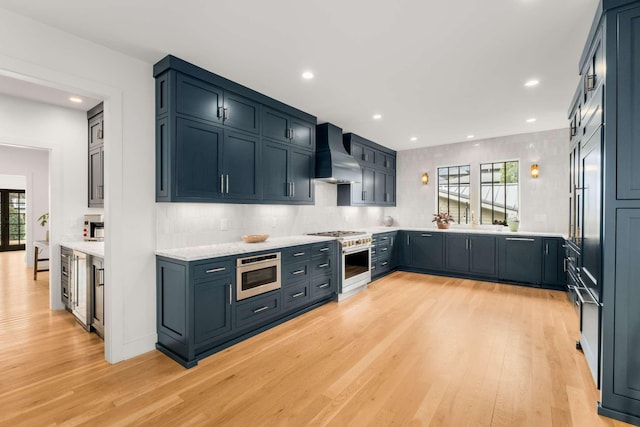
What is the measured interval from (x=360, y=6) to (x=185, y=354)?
3.07 meters

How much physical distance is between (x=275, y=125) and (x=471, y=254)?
427cm

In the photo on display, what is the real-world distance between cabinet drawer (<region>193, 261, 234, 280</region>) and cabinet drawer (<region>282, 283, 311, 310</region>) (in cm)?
88

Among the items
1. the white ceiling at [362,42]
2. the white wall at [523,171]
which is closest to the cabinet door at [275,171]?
the white ceiling at [362,42]

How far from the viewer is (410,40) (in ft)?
8.18

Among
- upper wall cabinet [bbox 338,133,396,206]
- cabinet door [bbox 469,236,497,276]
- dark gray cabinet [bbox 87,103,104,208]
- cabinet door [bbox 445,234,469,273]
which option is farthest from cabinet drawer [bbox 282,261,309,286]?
cabinet door [bbox 469,236,497,276]

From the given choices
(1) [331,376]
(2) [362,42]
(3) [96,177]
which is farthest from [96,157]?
(1) [331,376]

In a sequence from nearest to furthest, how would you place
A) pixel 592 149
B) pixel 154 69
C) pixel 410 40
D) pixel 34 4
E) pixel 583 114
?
pixel 34 4 < pixel 592 149 < pixel 410 40 < pixel 583 114 < pixel 154 69

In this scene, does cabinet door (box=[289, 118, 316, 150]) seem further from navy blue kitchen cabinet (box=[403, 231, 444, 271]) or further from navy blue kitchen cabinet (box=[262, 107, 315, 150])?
navy blue kitchen cabinet (box=[403, 231, 444, 271])

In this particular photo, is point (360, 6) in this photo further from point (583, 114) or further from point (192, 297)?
point (192, 297)

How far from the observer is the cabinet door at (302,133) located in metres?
4.16

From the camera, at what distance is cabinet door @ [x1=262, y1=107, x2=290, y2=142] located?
12.2 feet

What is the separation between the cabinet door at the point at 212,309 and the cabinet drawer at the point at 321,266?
4.40 feet

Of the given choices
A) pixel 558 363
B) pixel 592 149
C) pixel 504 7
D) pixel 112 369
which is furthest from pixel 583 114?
pixel 112 369

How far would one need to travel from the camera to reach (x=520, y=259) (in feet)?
16.8
